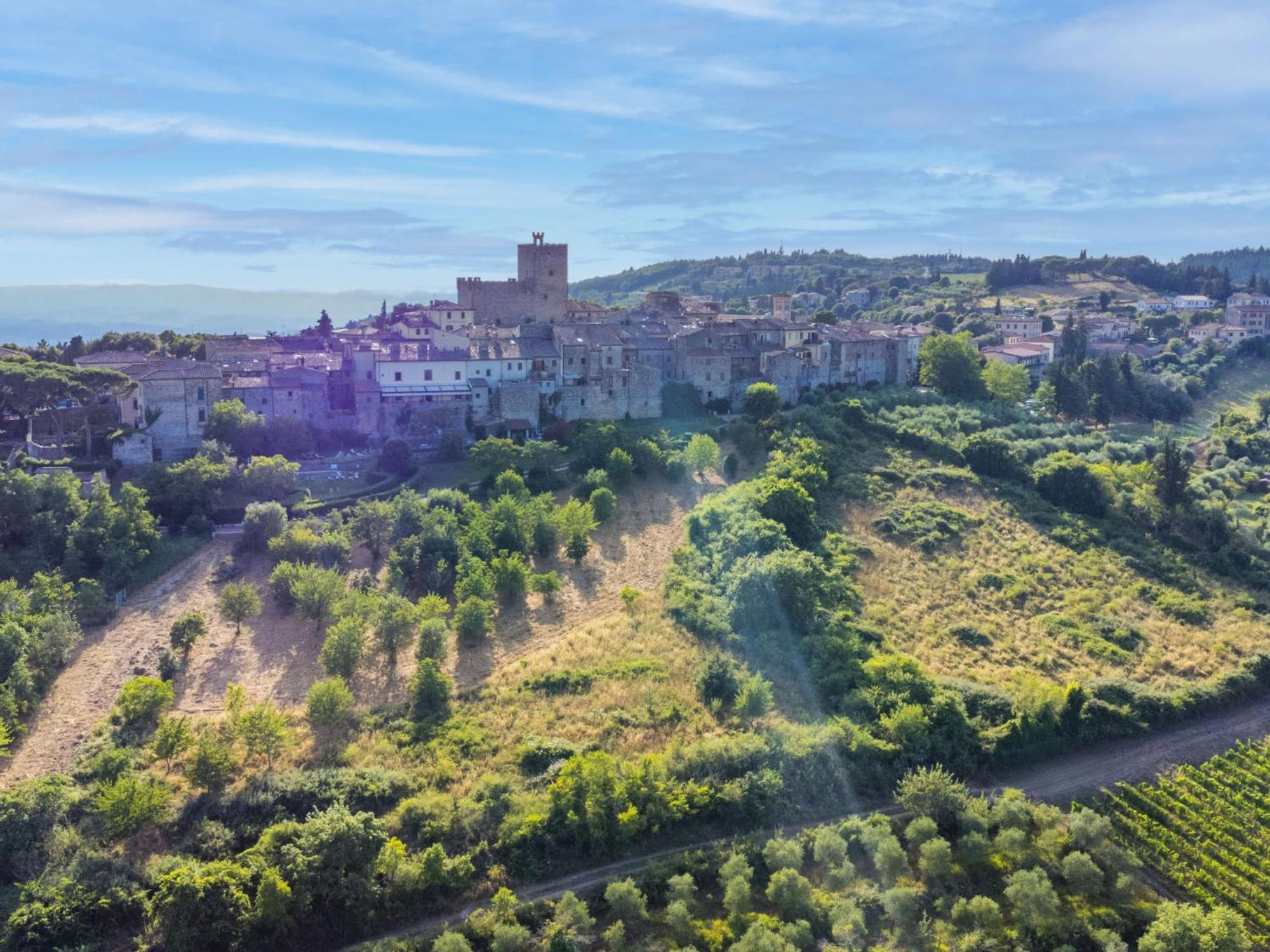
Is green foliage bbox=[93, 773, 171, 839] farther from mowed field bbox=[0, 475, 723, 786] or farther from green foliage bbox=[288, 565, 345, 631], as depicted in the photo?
green foliage bbox=[288, 565, 345, 631]

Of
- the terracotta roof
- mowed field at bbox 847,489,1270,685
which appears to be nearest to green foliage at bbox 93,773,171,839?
mowed field at bbox 847,489,1270,685

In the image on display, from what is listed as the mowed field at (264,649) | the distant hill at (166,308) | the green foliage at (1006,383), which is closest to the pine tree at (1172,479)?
the green foliage at (1006,383)

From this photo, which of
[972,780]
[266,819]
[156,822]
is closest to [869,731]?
[972,780]

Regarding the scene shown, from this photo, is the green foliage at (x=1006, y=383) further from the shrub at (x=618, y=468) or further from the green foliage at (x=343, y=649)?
the green foliage at (x=343, y=649)

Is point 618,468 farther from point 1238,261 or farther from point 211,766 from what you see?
point 1238,261

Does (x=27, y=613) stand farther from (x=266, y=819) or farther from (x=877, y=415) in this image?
(x=877, y=415)

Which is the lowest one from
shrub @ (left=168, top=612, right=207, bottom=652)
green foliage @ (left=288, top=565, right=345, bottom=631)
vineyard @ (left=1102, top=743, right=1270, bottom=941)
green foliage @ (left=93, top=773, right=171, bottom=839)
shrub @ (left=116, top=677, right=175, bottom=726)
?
vineyard @ (left=1102, top=743, right=1270, bottom=941)

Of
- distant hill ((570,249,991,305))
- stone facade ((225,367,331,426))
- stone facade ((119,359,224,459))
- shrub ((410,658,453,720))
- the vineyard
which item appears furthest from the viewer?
distant hill ((570,249,991,305))
